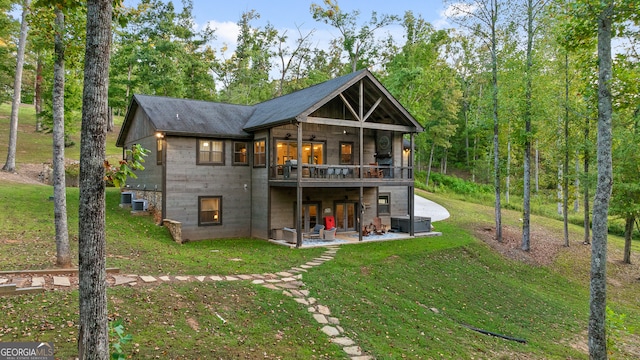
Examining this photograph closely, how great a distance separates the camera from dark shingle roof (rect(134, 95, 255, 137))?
16438mm

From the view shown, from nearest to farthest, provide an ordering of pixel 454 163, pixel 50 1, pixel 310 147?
pixel 50 1 → pixel 310 147 → pixel 454 163

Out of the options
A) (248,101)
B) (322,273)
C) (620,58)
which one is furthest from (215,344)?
(248,101)

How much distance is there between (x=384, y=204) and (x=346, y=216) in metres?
2.73

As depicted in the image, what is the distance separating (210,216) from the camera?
1722 cm

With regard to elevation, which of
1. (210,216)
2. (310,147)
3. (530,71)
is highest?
(530,71)

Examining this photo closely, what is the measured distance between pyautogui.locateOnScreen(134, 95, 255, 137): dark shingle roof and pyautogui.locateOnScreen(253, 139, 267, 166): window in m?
0.68

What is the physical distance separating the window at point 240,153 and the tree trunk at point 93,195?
13665mm

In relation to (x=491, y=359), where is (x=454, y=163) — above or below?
above

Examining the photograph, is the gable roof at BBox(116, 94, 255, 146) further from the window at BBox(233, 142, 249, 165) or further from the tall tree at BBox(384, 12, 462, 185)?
the tall tree at BBox(384, 12, 462, 185)

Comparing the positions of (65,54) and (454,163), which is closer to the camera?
(65,54)

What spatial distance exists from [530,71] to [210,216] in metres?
16.3

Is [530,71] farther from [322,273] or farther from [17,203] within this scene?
[17,203]

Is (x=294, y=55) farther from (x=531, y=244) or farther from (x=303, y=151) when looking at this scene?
(x=531, y=244)

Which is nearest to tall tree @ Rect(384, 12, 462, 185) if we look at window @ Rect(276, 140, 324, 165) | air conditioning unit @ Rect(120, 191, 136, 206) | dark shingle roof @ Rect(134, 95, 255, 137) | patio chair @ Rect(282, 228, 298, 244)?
window @ Rect(276, 140, 324, 165)
